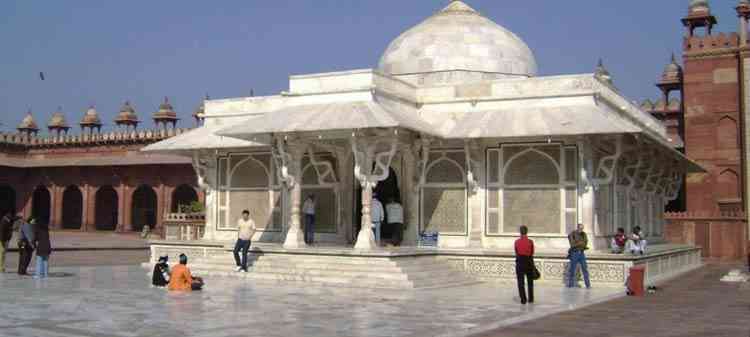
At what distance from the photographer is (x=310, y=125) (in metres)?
16.2

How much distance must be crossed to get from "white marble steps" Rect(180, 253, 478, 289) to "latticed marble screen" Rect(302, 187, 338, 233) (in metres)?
Answer: 2.67

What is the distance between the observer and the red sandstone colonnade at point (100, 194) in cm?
3975

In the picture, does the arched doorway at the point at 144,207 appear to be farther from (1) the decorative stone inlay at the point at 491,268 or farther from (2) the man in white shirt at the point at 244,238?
(1) the decorative stone inlay at the point at 491,268

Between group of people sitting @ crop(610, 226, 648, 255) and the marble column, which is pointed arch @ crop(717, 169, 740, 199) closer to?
group of people sitting @ crop(610, 226, 648, 255)

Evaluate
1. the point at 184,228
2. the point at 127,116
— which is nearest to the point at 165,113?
the point at 127,116

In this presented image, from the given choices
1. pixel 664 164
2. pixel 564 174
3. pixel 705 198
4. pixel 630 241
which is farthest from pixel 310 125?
pixel 705 198

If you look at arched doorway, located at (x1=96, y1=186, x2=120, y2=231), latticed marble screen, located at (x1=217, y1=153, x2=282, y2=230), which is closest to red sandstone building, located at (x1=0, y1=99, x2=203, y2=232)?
arched doorway, located at (x1=96, y1=186, x2=120, y2=231)

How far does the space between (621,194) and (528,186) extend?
313 cm

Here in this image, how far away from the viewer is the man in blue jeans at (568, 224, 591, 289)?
14758 millimetres

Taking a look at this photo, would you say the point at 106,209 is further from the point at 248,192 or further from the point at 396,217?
the point at 396,217

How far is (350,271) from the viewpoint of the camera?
15250mm

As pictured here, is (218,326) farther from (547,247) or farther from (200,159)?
(200,159)

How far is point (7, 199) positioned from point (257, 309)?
39375mm

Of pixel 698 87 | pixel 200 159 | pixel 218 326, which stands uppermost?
pixel 698 87
